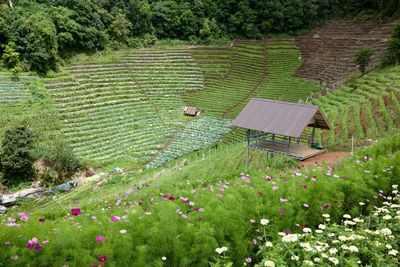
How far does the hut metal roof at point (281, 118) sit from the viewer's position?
16719 mm

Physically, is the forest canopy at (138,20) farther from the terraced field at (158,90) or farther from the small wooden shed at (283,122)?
the small wooden shed at (283,122)

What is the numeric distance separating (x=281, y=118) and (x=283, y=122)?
29 centimetres

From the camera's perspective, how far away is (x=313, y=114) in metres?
16.8

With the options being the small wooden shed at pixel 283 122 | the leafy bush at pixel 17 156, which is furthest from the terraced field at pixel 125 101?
the small wooden shed at pixel 283 122

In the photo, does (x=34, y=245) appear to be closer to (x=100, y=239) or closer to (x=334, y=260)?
(x=100, y=239)

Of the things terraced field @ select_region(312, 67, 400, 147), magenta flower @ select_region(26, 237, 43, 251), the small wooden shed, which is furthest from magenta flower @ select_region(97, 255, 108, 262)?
terraced field @ select_region(312, 67, 400, 147)

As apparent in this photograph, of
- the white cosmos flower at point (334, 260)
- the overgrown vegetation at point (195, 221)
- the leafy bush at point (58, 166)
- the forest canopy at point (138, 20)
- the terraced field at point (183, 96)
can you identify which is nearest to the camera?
the white cosmos flower at point (334, 260)

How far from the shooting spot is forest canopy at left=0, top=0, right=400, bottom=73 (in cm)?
4250

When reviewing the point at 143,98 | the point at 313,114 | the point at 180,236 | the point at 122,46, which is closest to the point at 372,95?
the point at 313,114

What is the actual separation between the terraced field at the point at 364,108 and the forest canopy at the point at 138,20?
30.8 metres

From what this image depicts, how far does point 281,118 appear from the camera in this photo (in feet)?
57.0

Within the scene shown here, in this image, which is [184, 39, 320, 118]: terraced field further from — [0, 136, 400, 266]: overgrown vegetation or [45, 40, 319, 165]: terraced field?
[0, 136, 400, 266]: overgrown vegetation

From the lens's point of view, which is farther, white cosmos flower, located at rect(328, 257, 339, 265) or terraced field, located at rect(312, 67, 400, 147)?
terraced field, located at rect(312, 67, 400, 147)

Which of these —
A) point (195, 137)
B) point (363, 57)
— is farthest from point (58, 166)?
point (363, 57)
